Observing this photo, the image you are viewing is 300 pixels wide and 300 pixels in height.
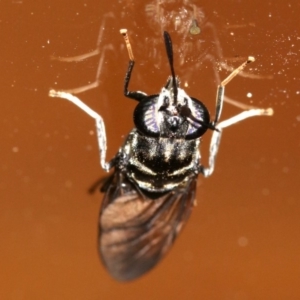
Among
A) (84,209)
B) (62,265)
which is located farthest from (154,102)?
(62,265)

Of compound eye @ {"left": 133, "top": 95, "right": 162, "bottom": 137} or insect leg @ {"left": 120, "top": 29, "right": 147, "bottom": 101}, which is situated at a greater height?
insect leg @ {"left": 120, "top": 29, "right": 147, "bottom": 101}

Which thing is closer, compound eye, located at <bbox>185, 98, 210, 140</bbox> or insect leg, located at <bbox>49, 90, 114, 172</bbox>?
compound eye, located at <bbox>185, 98, 210, 140</bbox>

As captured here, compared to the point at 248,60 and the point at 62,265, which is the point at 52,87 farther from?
the point at 62,265

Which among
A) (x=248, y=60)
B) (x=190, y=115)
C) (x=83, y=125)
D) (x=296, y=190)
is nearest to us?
(x=190, y=115)

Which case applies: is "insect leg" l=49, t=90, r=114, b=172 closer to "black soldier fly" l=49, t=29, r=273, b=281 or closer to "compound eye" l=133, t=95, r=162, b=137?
"black soldier fly" l=49, t=29, r=273, b=281

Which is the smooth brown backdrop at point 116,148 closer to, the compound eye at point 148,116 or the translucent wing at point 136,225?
the compound eye at point 148,116

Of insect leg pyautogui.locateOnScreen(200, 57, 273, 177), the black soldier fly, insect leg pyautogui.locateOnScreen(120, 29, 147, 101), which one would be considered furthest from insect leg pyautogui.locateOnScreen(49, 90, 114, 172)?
insect leg pyautogui.locateOnScreen(200, 57, 273, 177)

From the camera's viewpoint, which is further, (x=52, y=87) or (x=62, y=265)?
(x=62, y=265)

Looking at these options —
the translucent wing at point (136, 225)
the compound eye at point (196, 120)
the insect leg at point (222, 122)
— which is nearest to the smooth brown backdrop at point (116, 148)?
the insect leg at point (222, 122)
